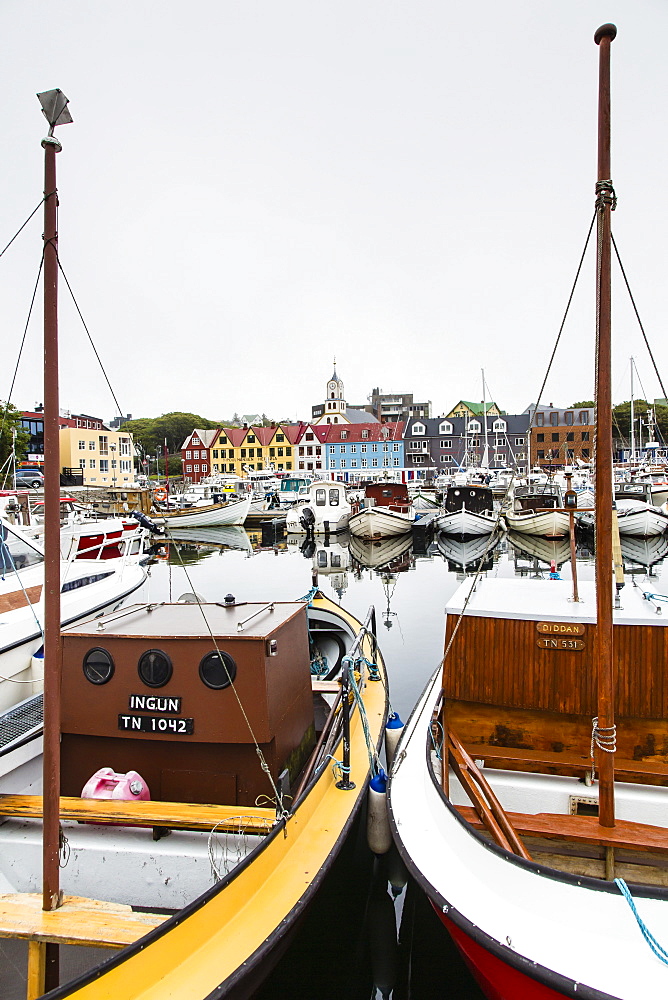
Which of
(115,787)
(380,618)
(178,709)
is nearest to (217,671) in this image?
(178,709)

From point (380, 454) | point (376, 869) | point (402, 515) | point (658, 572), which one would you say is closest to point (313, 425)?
point (380, 454)

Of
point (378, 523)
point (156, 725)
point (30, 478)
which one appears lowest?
point (378, 523)

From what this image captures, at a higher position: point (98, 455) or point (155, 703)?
point (98, 455)

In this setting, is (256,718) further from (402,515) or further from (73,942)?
(402,515)

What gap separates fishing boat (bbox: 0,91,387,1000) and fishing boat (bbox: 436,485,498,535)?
3418cm

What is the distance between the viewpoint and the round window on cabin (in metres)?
5.73

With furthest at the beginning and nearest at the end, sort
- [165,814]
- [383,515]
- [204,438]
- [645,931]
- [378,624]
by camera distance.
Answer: [204,438] → [383,515] → [378,624] → [165,814] → [645,931]

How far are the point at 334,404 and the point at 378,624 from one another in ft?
277

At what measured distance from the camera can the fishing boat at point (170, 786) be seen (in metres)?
3.91

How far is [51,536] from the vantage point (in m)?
3.81

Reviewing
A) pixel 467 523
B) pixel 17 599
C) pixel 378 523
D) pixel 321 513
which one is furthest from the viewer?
pixel 321 513

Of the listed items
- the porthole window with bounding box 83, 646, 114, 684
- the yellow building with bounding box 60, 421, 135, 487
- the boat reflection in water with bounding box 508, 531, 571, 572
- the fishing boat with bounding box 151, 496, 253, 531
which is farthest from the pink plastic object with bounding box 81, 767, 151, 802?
the yellow building with bounding box 60, 421, 135, 487

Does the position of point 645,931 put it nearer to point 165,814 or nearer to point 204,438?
point 165,814

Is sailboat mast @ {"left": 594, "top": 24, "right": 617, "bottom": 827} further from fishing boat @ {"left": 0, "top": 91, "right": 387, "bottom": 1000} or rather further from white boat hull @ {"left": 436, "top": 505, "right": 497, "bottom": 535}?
white boat hull @ {"left": 436, "top": 505, "right": 497, "bottom": 535}
